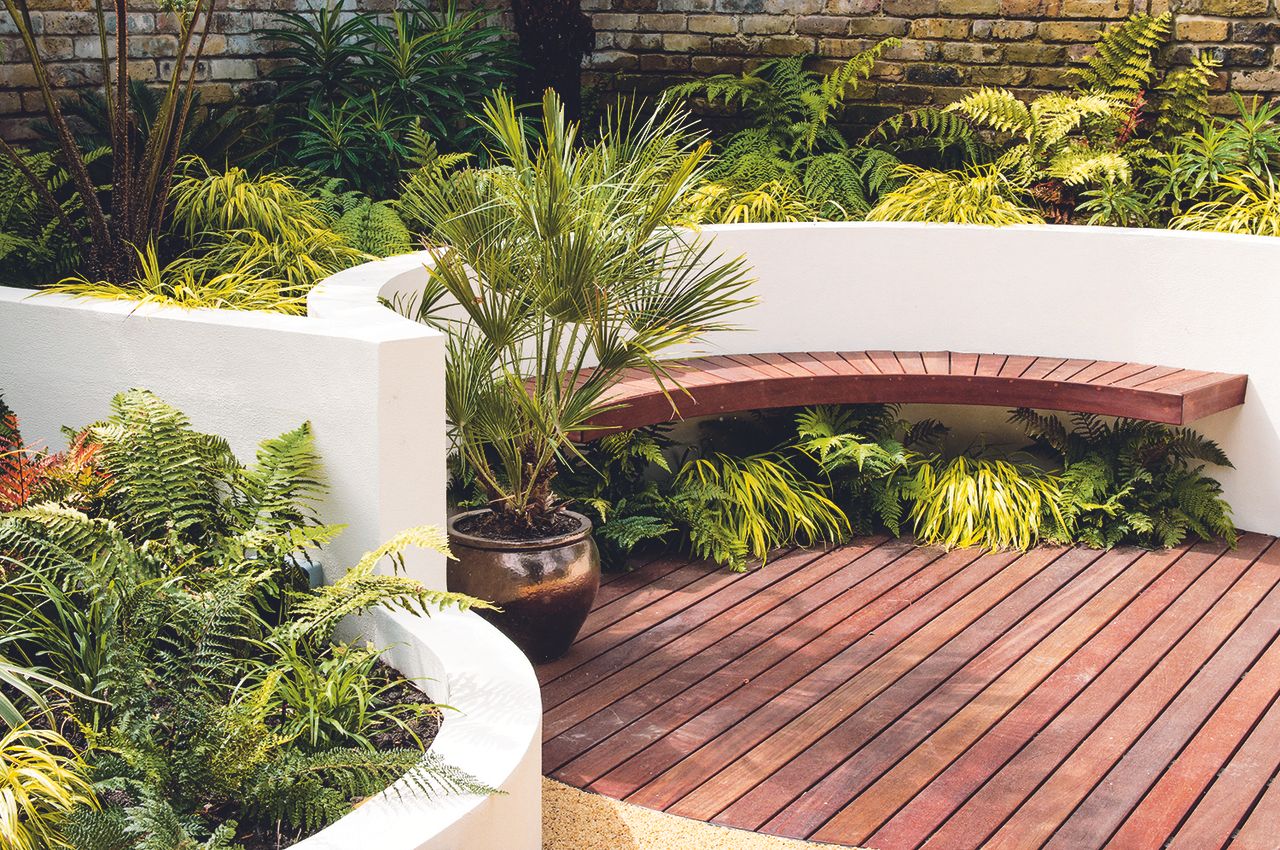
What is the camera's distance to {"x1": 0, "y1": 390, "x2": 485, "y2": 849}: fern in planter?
97.7 inches

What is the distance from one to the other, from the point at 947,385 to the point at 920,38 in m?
2.60

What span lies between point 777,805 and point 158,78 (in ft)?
15.0

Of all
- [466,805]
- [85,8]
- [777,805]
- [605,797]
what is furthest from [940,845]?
[85,8]

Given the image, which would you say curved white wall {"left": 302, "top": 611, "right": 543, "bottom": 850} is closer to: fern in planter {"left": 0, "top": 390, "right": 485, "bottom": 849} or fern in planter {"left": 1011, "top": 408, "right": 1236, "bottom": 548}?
fern in planter {"left": 0, "top": 390, "right": 485, "bottom": 849}

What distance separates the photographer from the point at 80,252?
4.86 meters

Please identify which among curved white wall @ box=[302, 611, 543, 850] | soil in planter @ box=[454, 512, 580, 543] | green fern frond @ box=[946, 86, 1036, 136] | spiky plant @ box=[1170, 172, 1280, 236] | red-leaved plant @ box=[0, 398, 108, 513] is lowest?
soil in planter @ box=[454, 512, 580, 543]

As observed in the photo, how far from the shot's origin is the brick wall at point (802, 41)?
5.79 m

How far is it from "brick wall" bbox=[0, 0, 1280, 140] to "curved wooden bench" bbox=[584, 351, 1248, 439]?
6.69 feet

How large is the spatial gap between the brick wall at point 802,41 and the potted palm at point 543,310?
2.66 meters

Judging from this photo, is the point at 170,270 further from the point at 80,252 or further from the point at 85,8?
the point at 85,8

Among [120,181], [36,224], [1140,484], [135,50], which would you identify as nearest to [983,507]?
[1140,484]

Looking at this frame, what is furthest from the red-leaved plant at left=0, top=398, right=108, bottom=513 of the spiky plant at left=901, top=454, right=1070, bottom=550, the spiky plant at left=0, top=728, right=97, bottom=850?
the spiky plant at left=901, top=454, right=1070, bottom=550

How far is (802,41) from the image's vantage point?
24.3 feet

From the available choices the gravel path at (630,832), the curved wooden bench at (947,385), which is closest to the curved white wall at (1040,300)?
the curved wooden bench at (947,385)
